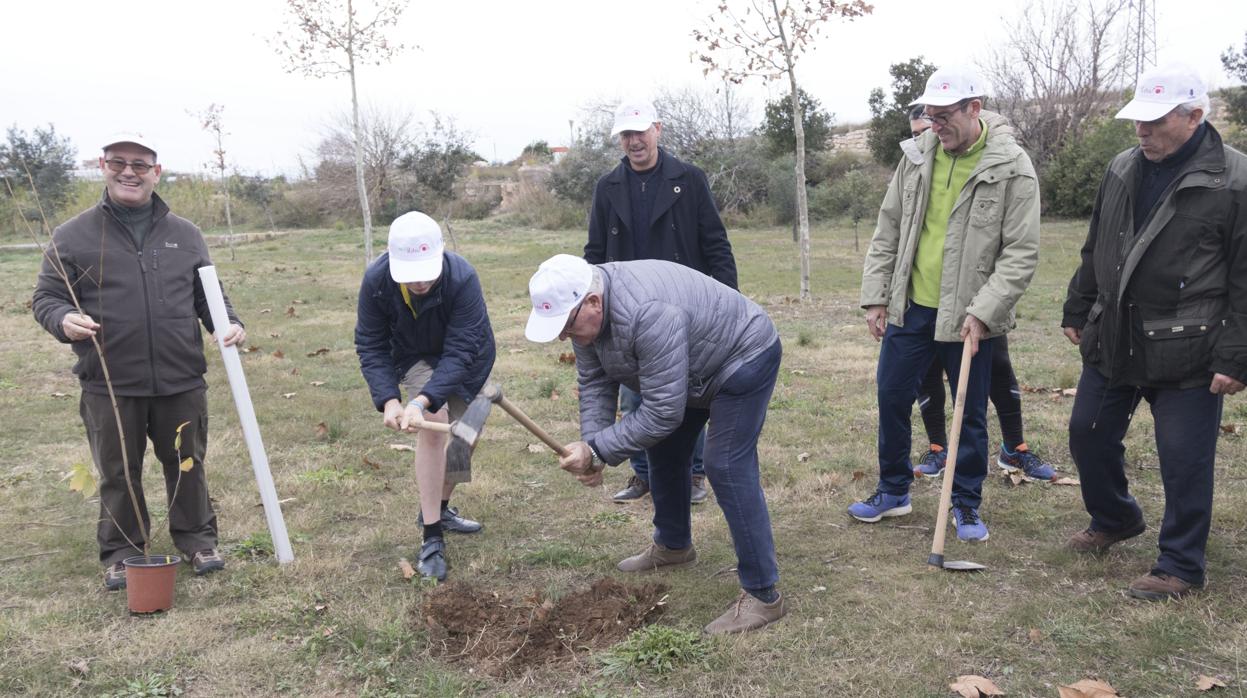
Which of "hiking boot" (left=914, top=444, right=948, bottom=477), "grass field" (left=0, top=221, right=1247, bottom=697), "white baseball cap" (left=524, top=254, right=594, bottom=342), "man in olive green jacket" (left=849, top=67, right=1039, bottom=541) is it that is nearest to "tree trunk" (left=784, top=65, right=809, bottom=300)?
"grass field" (left=0, top=221, right=1247, bottom=697)

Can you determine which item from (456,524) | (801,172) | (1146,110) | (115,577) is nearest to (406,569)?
(456,524)

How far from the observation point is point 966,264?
460 cm

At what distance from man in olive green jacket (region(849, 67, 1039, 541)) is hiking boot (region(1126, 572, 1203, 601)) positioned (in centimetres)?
87

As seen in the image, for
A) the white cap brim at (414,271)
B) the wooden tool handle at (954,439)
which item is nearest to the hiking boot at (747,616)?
the wooden tool handle at (954,439)

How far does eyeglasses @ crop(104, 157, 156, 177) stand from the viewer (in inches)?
174

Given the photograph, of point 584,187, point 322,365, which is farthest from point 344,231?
point 322,365

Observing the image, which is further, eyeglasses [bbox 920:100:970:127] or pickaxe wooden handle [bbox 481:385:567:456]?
eyeglasses [bbox 920:100:970:127]

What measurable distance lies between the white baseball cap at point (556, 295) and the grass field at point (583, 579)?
4.43 ft

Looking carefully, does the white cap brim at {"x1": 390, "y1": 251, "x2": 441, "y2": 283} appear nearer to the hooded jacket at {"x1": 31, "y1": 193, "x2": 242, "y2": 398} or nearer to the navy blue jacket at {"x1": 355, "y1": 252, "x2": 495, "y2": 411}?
the navy blue jacket at {"x1": 355, "y1": 252, "x2": 495, "y2": 411}

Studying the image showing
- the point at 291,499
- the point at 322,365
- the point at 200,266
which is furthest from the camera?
the point at 322,365

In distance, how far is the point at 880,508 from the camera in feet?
17.0

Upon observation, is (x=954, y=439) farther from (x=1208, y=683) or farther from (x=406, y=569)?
(x=406, y=569)

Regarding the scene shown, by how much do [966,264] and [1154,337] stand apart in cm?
91

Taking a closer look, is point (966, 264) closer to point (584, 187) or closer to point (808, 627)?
point (808, 627)
